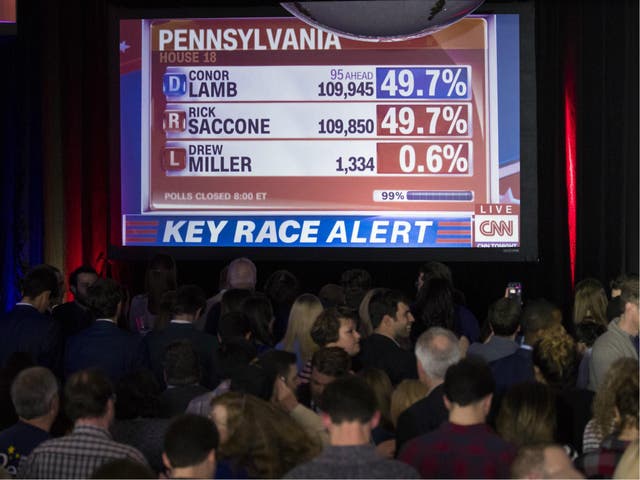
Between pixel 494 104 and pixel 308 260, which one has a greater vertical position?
pixel 494 104

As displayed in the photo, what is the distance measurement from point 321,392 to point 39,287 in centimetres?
164

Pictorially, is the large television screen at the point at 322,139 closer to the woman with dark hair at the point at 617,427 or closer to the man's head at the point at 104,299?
the man's head at the point at 104,299

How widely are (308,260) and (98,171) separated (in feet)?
5.61

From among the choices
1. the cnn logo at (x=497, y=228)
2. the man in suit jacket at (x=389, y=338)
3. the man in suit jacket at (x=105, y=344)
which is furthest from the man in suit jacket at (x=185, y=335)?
the cnn logo at (x=497, y=228)

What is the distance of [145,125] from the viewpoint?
7.47m

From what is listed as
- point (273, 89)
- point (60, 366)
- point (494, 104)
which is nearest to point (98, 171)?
point (273, 89)

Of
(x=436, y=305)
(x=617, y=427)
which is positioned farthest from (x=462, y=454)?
(x=436, y=305)

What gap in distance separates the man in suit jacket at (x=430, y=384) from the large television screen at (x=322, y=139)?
→ 3820 millimetres

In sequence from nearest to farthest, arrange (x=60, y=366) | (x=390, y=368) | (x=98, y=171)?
1. (x=390, y=368)
2. (x=60, y=366)
3. (x=98, y=171)

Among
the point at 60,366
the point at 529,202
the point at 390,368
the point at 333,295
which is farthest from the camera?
the point at 529,202

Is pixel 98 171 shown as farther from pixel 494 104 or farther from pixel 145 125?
pixel 494 104

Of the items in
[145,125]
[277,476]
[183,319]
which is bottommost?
[277,476]

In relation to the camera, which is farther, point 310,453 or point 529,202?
point 529,202

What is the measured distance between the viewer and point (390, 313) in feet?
14.3
